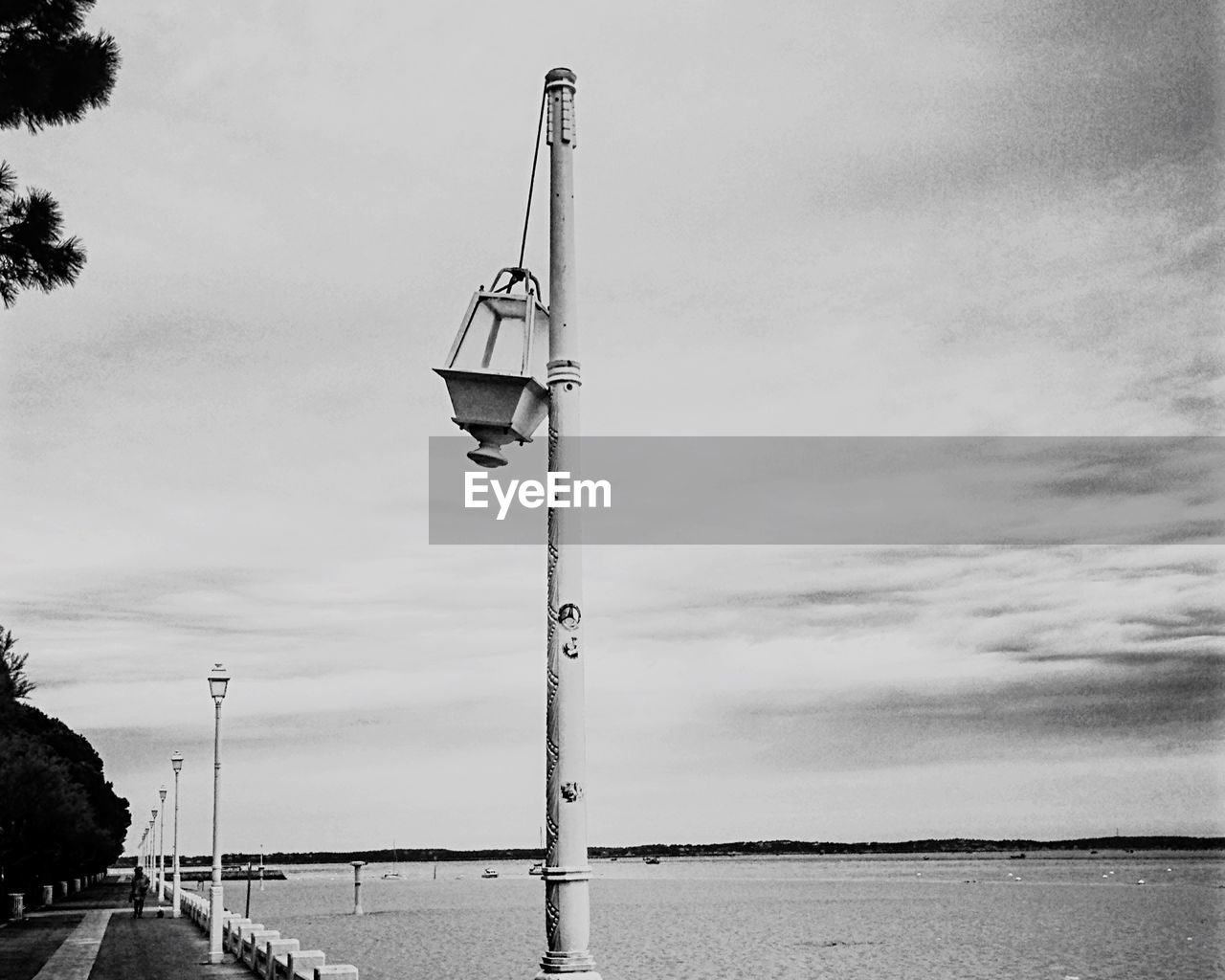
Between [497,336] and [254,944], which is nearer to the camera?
[497,336]

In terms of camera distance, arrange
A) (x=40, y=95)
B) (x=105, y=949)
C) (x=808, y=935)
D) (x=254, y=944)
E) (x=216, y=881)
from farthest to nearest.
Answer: (x=808, y=935) → (x=105, y=949) → (x=216, y=881) → (x=254, y=944) → (x=40, y=95)

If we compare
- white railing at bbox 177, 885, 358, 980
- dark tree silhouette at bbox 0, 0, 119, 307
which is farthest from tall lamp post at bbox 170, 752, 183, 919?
dark tree silhouette at bbox 0, 0, 119, 307

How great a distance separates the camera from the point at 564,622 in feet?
18.9

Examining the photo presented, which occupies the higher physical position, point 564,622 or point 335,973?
point 564,622

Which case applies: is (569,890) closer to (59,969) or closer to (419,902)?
(59,969)

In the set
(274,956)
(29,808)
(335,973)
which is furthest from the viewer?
(29,808)

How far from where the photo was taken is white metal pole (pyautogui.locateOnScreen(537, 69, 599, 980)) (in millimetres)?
5496

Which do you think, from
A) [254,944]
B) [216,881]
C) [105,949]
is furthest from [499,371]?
[105,949]

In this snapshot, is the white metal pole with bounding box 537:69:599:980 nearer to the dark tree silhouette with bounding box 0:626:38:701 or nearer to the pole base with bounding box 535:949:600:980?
the pole base with bounding box 535:949:600:980

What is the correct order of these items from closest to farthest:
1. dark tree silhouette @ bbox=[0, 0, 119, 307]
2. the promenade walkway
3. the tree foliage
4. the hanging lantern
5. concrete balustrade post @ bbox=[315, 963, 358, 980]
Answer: the hanging lantern < dark tree silhouette @ bbox=[0, 0, 119, 307] < concrete balustrade post @ bbox=[315, 963, 358, 980] < the promenade walkway < the tree foliage

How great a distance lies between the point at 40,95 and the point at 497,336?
10850mm

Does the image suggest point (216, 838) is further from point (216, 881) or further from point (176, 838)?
point (176, 838)

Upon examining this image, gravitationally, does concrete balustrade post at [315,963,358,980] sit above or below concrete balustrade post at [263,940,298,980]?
above

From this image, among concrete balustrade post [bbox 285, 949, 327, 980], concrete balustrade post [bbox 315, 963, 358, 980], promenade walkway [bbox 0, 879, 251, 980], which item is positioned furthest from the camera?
promenade walkway [bbox 0, 879, 251, 980]
